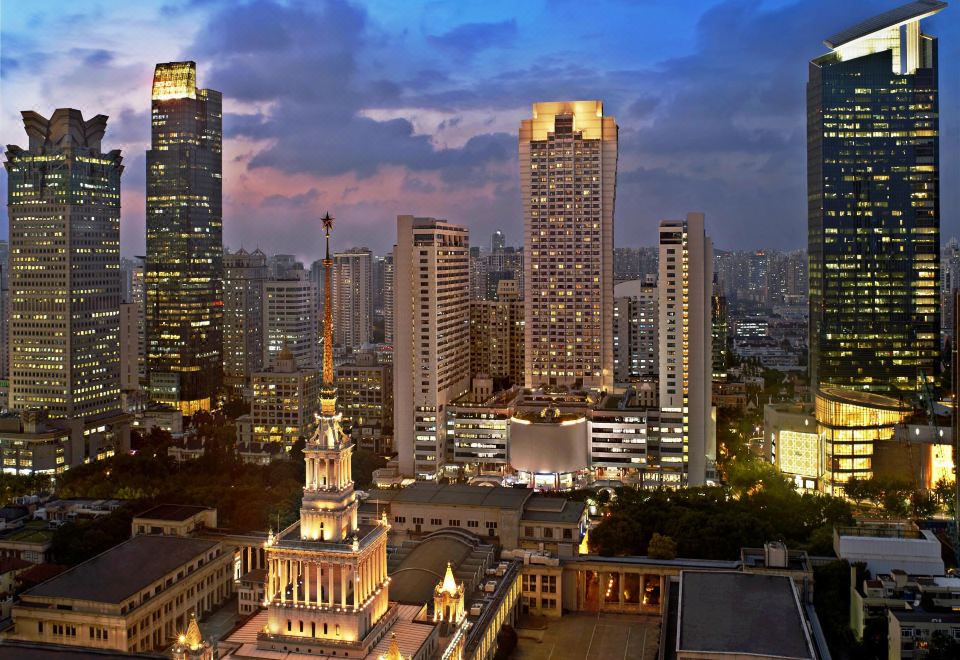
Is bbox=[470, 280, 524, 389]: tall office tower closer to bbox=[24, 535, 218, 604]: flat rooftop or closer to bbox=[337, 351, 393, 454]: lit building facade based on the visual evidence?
bbox=[337, 351, 393, 454]: lit building facade

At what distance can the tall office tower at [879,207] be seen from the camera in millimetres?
69188

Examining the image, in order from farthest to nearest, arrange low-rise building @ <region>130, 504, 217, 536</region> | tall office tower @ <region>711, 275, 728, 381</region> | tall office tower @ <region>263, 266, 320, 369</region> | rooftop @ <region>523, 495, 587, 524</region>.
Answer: tall office tower @ <region>711, 275, 728, 381</region> < tall office tower @ <region>263, 266, 320, 369</region> < rooftop @ <region>523, 495, 587, 524</region> < low-rise building @ <region>130, 504, 217, 536</region>

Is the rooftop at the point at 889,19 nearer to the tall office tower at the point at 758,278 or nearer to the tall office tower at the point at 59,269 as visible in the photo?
the tall office tower at the point at 59,269

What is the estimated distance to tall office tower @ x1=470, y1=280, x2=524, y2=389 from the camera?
265 ft

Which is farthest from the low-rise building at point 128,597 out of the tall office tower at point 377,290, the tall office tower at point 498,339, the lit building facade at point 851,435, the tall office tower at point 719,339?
the tall office tower at point 377,290

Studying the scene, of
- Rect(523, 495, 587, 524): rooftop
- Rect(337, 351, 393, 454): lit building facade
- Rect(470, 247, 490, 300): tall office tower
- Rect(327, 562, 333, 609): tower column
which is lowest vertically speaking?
Rect(523, 495, 587, 524): rooftop

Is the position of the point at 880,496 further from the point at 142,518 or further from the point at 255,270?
the point at 255,270

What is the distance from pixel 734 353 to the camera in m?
116

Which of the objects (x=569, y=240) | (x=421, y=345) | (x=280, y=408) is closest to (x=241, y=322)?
(x=280, y=408)

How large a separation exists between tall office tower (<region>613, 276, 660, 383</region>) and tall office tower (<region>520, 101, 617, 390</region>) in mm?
14025

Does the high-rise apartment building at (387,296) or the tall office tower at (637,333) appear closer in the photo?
the tall office tower at (637,333)

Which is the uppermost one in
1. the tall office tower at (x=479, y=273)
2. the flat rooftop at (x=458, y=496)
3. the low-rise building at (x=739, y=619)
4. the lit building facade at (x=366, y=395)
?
the tall office tower at (x=479, y=273)

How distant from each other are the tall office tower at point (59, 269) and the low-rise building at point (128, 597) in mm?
34412

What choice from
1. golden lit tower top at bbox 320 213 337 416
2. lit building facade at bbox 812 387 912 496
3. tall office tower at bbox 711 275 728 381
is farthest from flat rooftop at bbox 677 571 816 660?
tall office tower at bbox 711 275 728 381
